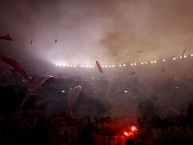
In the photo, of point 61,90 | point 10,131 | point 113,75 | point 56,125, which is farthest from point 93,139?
point 113,75

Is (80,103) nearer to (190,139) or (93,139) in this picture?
(93,139)

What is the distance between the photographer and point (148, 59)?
34094 millimetres

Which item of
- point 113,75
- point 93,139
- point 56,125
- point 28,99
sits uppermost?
point 113,75

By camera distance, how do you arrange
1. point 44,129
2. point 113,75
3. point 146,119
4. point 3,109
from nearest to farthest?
point 44,129
point 146,119
point 3,109
point 113,75

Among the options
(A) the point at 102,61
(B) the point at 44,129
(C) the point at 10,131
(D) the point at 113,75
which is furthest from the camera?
(A) the point at 102,61

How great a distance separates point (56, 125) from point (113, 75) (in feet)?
66.7

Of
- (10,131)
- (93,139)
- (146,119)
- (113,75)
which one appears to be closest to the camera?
(10,131)

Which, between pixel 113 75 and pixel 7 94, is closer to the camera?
pixel 7 94

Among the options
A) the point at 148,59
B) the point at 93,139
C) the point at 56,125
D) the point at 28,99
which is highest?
the point at 148,59

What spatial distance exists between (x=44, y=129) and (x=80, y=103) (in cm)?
833

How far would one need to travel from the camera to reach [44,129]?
1098 centimetres

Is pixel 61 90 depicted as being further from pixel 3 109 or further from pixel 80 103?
pixel 3 109

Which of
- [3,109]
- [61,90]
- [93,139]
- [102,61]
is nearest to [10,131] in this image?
[93,139]

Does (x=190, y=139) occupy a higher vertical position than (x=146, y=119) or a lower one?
lower
